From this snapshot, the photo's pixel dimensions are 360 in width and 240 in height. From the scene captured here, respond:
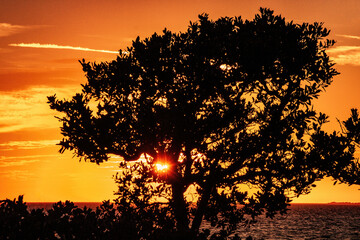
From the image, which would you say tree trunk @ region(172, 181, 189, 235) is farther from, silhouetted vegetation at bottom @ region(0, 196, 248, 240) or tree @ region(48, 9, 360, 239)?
silhouetted vegetation at bottom @ region(0, 196, 248, 240)

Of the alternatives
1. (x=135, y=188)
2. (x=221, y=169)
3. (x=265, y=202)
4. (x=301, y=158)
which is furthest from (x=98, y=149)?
(x=301, y=158)

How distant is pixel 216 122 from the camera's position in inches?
835

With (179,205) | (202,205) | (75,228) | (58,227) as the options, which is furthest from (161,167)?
(58,227)

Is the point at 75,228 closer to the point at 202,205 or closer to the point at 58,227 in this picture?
the point at 58,227

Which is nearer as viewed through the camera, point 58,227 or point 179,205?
point 58,227

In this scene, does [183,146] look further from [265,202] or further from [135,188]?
[265,202]

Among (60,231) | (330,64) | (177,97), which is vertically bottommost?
(60,231)

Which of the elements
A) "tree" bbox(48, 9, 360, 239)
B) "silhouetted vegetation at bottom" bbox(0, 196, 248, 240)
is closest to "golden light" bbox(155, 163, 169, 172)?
"tree" bbox(48, 9, 360, 239)

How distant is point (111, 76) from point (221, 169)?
23.6 feet

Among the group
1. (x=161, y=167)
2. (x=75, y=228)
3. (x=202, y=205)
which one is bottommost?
(x=75, y=228)

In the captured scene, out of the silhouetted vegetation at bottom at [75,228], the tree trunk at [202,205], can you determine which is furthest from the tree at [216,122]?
the silhouetted vegetation at bottom at [75,228]

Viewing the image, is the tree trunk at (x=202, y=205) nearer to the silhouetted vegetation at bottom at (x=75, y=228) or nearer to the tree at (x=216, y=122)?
the tree at (x=216, y=122)

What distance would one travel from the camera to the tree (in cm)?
2134

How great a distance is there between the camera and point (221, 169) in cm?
2178
